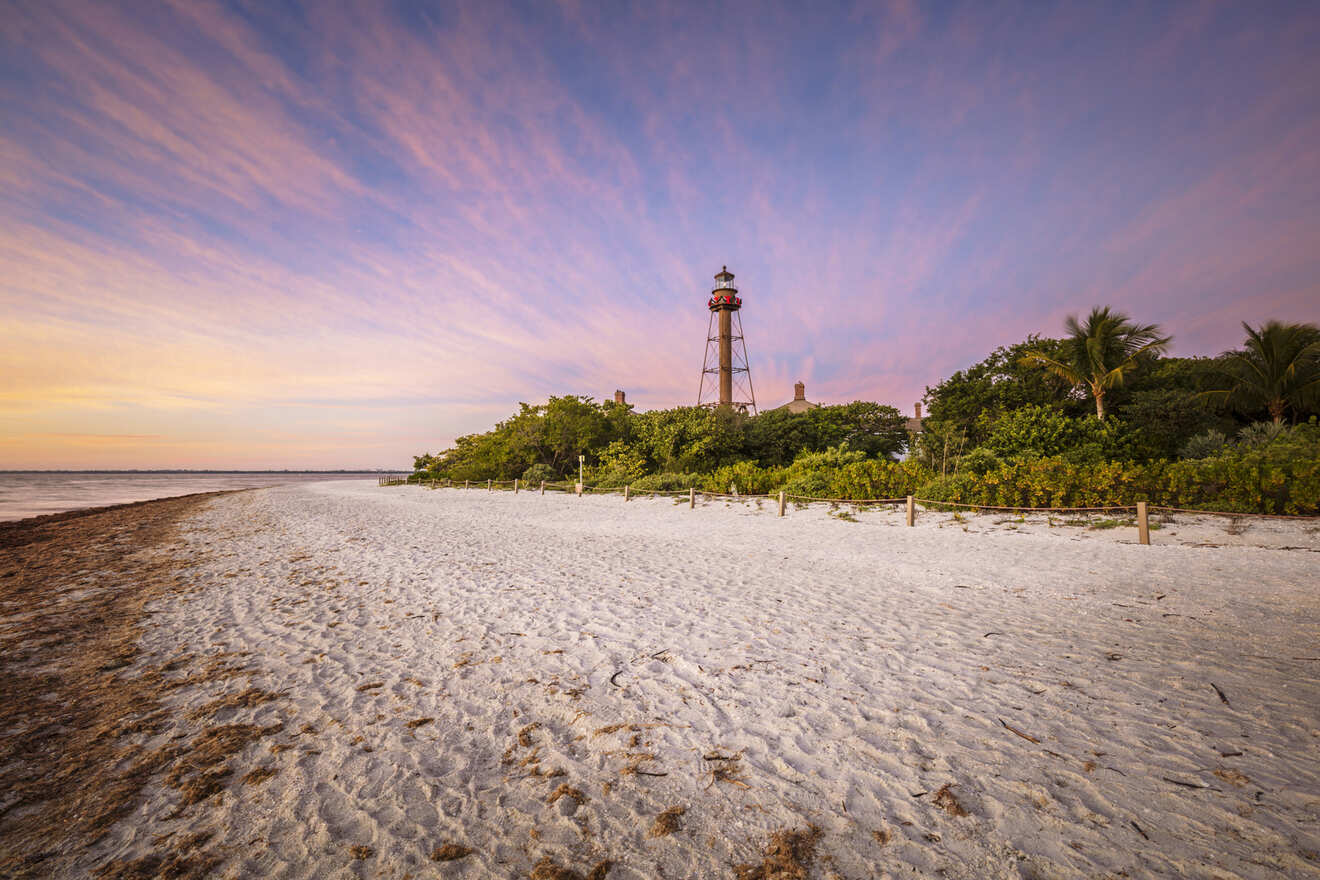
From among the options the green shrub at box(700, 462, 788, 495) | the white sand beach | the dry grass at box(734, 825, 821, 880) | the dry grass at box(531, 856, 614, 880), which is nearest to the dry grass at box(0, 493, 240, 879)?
the white sand beach

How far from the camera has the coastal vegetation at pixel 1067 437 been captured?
37.4 feet

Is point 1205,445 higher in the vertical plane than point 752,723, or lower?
higher

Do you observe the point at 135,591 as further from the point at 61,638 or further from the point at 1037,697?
the point at 1037,697

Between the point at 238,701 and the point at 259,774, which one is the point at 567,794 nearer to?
the point at 259,774

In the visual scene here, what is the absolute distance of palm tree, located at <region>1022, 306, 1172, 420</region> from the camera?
18.7 meters

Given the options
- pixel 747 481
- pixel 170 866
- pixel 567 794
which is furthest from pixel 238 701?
pixel 747 481

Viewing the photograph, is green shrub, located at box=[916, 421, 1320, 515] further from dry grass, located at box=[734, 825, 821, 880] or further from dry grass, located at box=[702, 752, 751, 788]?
dry grass, located at box=[734, 825, 821, 880]

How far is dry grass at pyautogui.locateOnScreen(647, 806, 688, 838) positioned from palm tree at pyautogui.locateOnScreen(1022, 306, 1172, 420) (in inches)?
932

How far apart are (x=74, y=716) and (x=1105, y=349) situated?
28.3 meters

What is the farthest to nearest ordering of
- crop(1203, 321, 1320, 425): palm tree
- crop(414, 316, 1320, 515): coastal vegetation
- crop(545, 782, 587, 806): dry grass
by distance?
1. crop(1203, 321, 1320, 425): palm tree
2. crop(414, 316, 1320, 515): coastal vegetation
3. crop(545, 782, 587, 806): dry grass

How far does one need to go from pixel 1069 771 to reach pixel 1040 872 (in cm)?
108

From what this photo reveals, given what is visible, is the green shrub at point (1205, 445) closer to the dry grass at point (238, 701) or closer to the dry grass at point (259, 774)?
the dry grass at point (259, 774)

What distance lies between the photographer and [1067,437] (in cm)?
1775

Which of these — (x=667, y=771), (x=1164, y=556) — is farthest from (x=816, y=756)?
(x=1164, y=556)
